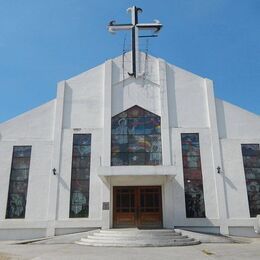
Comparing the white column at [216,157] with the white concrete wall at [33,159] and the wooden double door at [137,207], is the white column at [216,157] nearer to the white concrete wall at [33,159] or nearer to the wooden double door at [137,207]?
the wooden double door at [137,207]

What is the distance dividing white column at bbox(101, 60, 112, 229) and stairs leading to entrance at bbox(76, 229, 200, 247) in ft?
5.48

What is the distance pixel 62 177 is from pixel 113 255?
6.90 metres

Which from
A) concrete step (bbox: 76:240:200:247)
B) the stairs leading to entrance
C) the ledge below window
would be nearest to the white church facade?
the ledge below window

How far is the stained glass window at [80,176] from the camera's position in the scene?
1441cm

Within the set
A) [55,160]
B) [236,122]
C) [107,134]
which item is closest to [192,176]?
[236,122]

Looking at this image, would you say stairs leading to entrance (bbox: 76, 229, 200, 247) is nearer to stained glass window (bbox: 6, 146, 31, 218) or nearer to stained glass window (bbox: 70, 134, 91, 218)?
stained glass window (bbox: 70, 134, 91, 218)

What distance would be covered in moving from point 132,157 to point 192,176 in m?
3.16

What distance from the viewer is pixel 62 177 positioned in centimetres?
1482

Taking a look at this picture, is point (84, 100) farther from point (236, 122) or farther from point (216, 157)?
point (236, 122)

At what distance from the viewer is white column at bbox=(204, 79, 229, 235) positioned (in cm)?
1422

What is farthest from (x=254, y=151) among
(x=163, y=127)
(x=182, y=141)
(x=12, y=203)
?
(x=12, y=203)

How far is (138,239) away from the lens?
37.0ft

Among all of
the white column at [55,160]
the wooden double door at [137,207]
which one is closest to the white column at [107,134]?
the wooden double door at [137,207]

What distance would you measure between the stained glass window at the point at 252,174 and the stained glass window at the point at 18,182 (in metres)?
11.0
